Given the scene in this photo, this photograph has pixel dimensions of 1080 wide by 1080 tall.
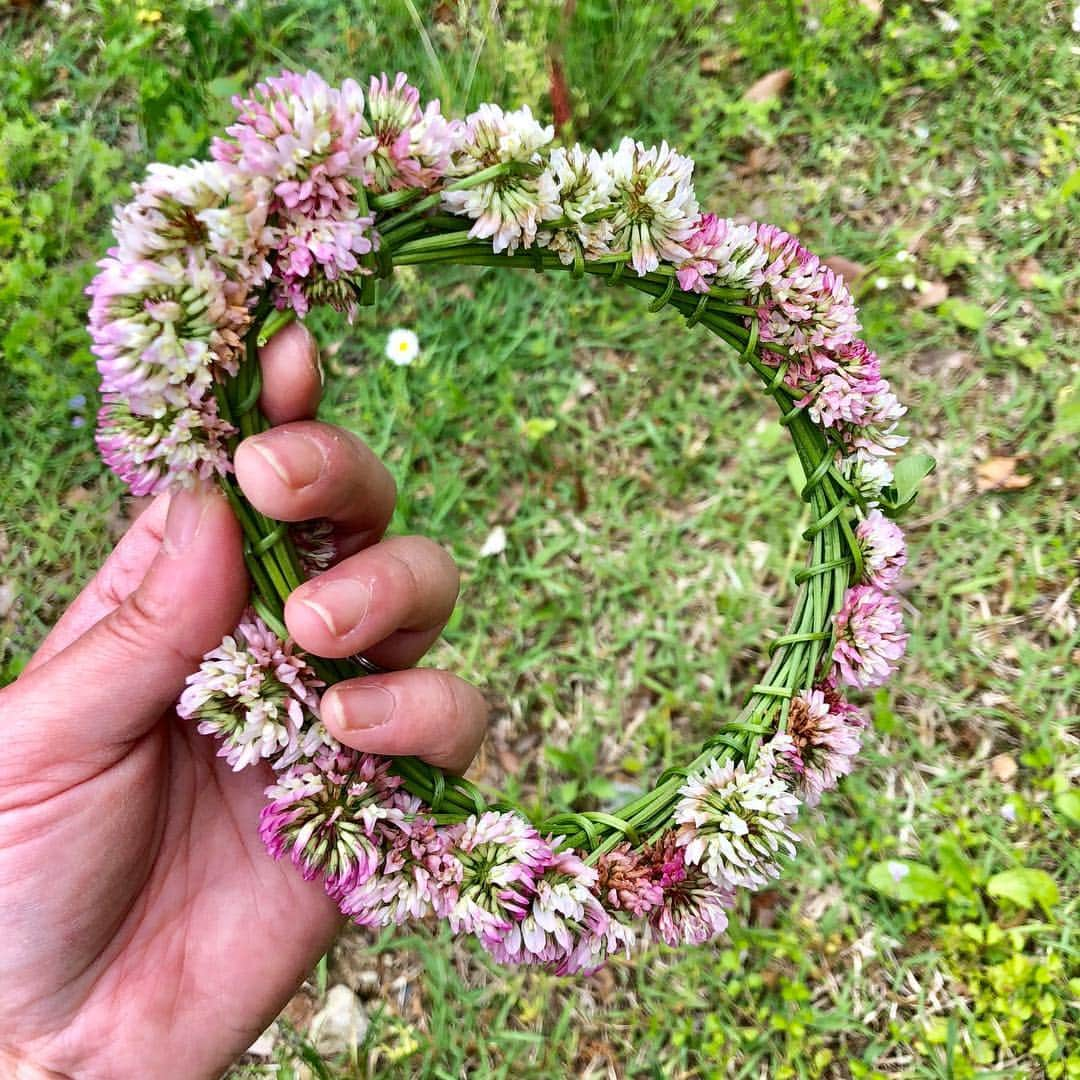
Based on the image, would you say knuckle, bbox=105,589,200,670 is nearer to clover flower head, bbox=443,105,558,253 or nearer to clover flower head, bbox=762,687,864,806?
clover flower head, bbox=443,105,558,253

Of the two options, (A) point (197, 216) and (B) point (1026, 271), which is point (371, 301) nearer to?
(A) point (197, 216)

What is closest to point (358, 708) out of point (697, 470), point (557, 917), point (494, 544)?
point (557, 917)

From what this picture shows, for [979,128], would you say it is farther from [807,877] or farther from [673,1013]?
[673,1013]

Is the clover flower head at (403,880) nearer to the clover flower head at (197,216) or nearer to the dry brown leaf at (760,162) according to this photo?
the clover flower head at (197,216)

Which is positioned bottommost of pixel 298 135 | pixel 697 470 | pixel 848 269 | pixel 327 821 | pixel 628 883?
pixel 697 470

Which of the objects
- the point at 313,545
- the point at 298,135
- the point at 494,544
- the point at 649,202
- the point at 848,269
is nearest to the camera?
the point at 298,135

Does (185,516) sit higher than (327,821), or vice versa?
(185,516)

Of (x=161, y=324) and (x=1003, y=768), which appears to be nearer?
(x=161, y=324)

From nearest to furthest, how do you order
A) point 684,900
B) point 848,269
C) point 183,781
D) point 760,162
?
point 684,900 → point 183,781 → point 848,269 → point 760,162
